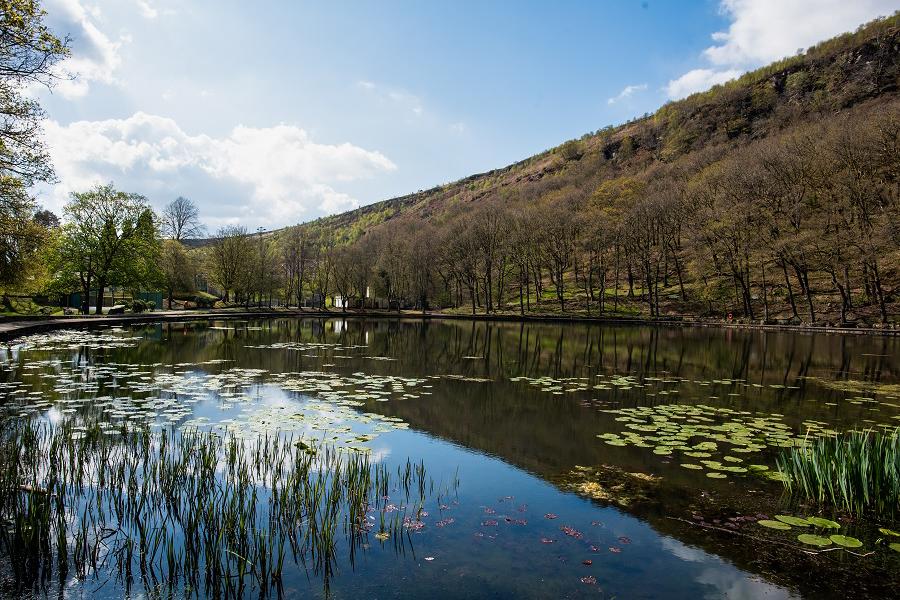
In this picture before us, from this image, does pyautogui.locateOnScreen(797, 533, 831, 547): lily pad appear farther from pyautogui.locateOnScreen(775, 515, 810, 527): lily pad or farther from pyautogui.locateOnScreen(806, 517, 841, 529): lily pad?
pyautogui.locateOnScreen(806, 517, 841, 529): lily pad

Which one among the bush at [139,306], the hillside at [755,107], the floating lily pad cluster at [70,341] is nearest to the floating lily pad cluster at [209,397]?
the floating lily pad cluster at [70,341]

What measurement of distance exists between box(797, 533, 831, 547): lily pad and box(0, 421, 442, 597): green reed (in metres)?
4.59

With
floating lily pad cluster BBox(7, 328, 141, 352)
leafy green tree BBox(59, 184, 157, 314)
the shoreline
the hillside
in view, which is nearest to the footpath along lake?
floating lily pad cluster BBox(7, 328, 141, 352)

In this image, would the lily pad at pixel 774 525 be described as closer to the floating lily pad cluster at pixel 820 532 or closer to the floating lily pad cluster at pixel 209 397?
the floating lily pad cluster at pixel 820 532

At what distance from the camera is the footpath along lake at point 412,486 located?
16.2ft

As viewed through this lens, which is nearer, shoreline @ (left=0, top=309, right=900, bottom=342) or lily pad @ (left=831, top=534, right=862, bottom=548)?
lily pad @ (left=831, top=534, right=862, bottom=548)

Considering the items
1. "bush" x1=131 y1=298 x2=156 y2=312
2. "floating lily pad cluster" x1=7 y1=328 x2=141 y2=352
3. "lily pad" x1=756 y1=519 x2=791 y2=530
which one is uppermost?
"bush" x1=131 y1=298 x2=156 y2=312

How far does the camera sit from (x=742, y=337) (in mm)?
37531

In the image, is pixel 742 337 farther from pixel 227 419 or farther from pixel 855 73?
pixel 855 73

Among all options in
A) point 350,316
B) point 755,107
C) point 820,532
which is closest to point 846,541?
point 820,532

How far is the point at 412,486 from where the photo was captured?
294 inches

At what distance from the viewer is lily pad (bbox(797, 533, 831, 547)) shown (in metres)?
5.65

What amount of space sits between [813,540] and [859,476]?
4.84 feet

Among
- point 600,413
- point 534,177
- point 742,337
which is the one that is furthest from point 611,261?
point 534,177
